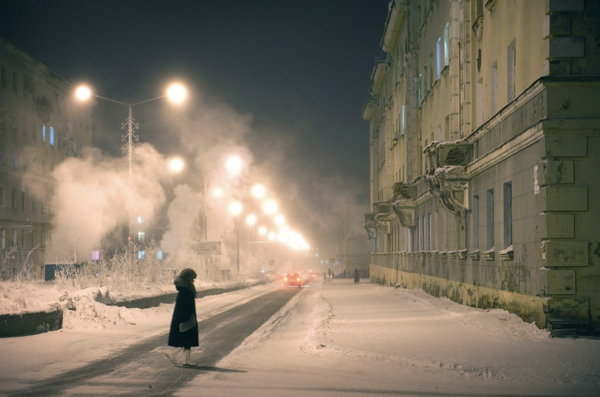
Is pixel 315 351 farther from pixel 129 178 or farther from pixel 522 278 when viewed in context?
pixel 129 178

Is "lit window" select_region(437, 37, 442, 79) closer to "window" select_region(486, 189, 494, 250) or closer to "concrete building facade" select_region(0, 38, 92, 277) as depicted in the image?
"window" select_region(486, 189, 494, 250)

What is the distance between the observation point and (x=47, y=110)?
76000 mm

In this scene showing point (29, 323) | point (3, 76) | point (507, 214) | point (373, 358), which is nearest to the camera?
point (373, 358)

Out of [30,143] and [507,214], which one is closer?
[507,214]

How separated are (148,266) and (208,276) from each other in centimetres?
1542

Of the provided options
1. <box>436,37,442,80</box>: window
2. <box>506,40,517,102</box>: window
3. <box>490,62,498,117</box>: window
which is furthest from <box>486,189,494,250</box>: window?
<box>436,37,442,80</box>: window

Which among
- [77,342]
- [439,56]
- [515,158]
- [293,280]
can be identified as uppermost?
[439,56]

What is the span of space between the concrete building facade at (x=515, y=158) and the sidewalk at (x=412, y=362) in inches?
48.0

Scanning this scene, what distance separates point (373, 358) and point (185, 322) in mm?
3118

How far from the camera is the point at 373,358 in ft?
38.7

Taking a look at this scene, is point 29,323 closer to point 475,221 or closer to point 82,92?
point 82,92

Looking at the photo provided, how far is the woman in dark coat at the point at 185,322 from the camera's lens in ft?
37.3

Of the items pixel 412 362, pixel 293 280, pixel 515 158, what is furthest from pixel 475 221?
pixel 293 280

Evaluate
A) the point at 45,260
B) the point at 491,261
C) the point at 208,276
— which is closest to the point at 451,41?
the point at 491,261
